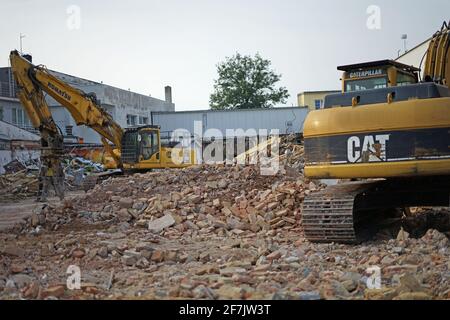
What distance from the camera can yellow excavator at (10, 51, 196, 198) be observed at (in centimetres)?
1510

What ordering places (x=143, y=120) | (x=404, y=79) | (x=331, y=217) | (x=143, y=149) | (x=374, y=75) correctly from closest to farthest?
(x=331, y=217)
(x=374, y=75)
(x=404, y=79)
(x=143, y=149)
(x=143, y=120)

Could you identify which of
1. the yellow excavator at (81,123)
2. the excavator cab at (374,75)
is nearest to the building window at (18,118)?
the yellow excavator at (81,123)

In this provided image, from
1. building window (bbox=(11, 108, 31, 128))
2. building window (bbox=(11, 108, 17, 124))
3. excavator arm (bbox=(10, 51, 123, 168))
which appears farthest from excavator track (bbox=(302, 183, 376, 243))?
building window (bbox=(11, 108, 17, 124))

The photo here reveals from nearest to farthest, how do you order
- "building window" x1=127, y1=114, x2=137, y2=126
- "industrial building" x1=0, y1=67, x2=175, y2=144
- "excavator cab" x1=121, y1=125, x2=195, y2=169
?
1. "excavator cab" x1=121, y1=125, x2=195, y2=169
2. "industrial building" x1=0, y1=67, x2=175, y2=144
3. "building window" x1=127, y1=114, x2=137, y2=126

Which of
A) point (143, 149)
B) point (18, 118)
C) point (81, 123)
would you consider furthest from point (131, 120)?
point (81, 123)

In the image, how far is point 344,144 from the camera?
6730 millimetres

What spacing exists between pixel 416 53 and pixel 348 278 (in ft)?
64.5

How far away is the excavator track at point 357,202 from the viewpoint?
6844 mm

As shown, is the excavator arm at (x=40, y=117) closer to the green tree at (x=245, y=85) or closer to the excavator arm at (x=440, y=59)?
the excavator arm at (x=440, y=59)

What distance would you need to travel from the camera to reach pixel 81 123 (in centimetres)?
1633

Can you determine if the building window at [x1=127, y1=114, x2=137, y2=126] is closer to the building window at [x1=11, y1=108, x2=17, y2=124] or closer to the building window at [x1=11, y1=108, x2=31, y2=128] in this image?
the building window at [x1=11, y1=108, x2=31, y2=128]

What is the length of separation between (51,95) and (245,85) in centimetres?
4145

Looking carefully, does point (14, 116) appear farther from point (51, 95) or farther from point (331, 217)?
point (331, 217)
